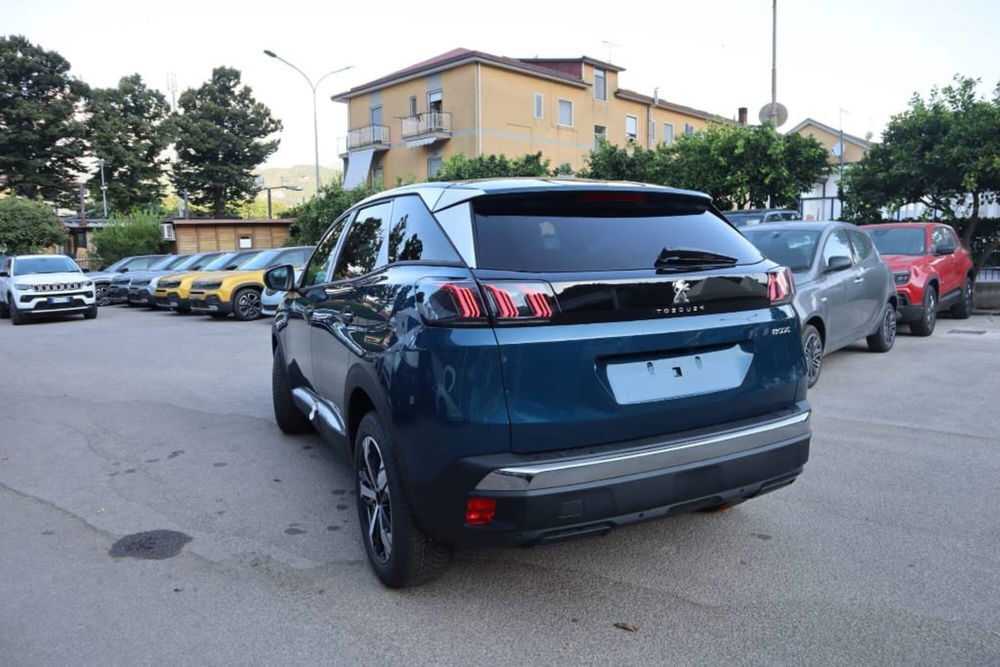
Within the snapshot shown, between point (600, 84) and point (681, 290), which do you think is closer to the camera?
point (681, 290)

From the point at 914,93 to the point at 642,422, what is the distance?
50.0 ft

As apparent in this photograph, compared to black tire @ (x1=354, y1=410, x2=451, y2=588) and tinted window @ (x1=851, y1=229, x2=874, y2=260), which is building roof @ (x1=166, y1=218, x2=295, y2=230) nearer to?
tinted window @ (x1=851, y1=229, x2=874, y2=260)

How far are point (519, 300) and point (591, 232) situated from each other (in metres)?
0.55

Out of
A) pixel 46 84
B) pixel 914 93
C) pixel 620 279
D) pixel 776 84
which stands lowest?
pixel 620 279

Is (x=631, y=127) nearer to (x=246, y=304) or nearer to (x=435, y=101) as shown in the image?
(x=435, y=101)

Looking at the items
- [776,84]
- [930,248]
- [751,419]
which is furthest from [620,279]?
[776,84]

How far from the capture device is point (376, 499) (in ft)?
11.0

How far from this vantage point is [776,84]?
856 inches

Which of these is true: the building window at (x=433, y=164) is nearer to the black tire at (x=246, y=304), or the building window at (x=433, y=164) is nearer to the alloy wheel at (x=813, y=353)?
the black tire at (x=246, y=304)

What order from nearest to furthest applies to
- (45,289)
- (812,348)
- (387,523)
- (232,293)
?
1. (387,523)
2. (812,348)
3. (232,293)
4. (45,289)

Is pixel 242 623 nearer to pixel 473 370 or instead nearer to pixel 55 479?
pixel 473 370

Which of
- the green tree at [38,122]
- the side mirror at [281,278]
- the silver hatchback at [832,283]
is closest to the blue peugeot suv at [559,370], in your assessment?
the side mirror at [281,278]

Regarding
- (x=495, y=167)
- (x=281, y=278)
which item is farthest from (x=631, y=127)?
(x=281, y=278)

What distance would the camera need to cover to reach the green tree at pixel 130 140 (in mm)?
55562
